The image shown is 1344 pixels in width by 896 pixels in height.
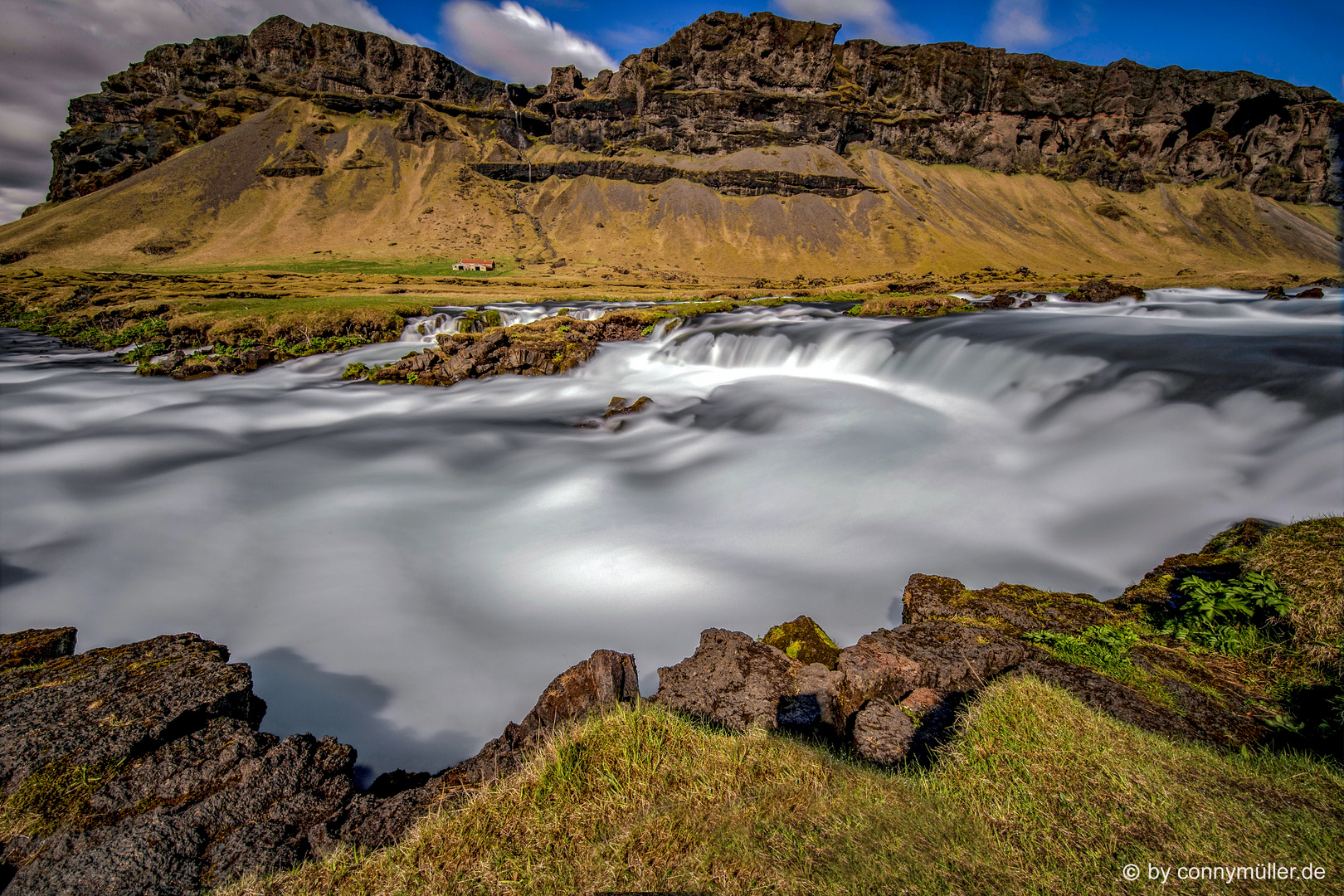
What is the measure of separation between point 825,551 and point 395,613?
7.08m

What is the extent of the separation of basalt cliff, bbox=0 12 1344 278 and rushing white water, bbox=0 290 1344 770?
250 ft

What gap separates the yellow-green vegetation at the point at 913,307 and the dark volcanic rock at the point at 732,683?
28239mm

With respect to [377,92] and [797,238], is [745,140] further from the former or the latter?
[377,92]

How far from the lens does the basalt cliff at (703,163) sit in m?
105

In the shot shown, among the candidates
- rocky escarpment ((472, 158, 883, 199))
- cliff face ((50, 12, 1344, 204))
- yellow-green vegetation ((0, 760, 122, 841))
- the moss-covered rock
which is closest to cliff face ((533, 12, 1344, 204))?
cliff face ((50, 12, 1344, 204))

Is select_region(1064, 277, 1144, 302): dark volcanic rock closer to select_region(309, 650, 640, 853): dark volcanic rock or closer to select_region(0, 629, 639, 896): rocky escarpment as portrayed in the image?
select_region(309, 650, 640, 853): dark volcanic rock

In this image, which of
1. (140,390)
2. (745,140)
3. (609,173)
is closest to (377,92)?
(609,173)

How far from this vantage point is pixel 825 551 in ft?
32.1

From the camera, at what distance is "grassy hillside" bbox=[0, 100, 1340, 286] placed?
98.6 meters

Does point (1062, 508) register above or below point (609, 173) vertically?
below

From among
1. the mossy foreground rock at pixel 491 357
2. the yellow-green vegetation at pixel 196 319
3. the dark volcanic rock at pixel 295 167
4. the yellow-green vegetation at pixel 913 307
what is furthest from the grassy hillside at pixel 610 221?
the mossy foreground rock at pixel 491 357

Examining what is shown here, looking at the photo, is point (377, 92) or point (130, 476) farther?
point (377, 92)

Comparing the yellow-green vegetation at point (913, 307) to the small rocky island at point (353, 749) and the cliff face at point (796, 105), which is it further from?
the cliff face at point (796, 105)

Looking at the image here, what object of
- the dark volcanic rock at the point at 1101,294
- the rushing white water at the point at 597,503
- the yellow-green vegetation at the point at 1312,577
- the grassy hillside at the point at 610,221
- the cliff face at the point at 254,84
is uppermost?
the cliff face at the point at 254,84
